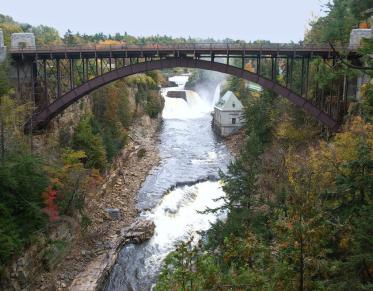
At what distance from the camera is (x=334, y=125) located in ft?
105

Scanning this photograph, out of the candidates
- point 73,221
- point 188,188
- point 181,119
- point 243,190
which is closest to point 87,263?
point 73,221

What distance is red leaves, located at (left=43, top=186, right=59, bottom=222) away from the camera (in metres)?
23.4

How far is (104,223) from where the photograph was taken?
3038 centimetres

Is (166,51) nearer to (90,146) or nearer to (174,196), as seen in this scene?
(90,146)

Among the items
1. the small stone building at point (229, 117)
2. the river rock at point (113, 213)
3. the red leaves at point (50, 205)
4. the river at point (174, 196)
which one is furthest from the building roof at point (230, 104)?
the red leaves at point (50, 205)

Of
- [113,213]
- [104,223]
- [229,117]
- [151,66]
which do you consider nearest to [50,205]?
[104,223]

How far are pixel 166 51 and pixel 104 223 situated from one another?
13393 mm

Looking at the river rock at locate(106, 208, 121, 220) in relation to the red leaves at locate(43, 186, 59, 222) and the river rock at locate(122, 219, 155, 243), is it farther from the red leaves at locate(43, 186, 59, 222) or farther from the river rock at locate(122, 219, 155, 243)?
the red leaves at locate(43, 186, 59, 222)

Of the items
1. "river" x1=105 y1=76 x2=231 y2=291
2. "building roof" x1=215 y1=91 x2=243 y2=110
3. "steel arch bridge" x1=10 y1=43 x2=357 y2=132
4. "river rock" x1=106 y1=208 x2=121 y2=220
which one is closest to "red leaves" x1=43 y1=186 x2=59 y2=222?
"river" x1=105 y1=76 x2=231 y2=291

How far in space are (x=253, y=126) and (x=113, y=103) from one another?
1453 centimetres

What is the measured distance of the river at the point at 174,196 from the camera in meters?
24.9

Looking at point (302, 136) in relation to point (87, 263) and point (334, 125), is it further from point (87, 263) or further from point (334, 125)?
point (87, 263)

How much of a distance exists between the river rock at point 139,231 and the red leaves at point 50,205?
5.47m

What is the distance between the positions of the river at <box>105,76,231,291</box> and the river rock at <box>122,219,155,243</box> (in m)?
0.42
